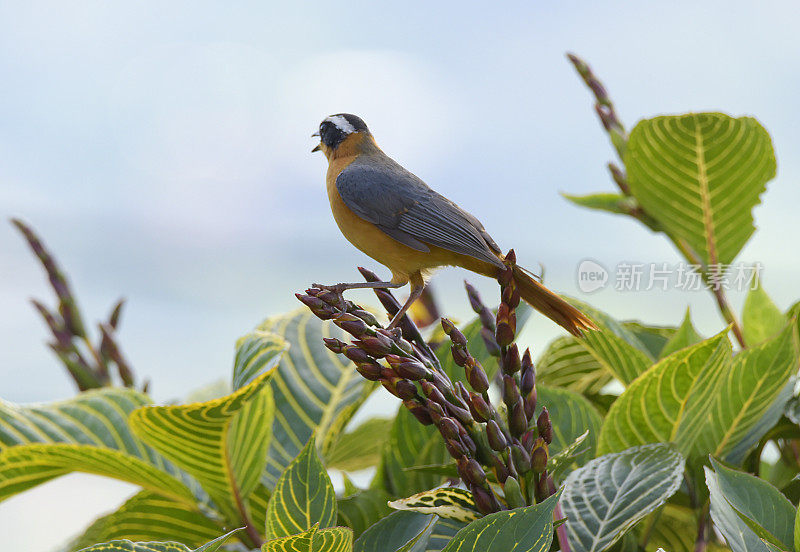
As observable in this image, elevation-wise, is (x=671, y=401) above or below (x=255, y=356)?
below

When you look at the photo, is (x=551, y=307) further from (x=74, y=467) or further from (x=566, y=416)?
(x=74, y=467)

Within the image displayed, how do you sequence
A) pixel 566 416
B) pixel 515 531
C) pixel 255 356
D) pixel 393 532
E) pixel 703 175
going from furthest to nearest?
1. pixel 703 175
2. pixel 566 416
3. pixel 255 356
4. pixel 393 532
5. pixel 515 531

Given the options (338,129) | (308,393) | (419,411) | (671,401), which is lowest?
(671,401)

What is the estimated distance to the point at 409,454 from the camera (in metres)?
0.98

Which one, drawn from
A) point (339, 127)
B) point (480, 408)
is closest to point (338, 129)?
point (339, 127)

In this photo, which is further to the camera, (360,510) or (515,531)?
(360,510)

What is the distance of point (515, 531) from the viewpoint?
1.95ft

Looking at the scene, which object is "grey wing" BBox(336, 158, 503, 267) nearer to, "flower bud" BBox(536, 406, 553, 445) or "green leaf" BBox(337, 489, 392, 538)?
"flower bud" BBox(536, 406, 553, 445)

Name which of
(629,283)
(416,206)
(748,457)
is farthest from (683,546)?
(416,206)

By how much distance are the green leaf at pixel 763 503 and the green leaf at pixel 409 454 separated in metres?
0.35

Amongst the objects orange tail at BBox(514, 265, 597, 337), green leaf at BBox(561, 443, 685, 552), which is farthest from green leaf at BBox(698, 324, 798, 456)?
orange tail at BBox(514, 265, 597, 337)

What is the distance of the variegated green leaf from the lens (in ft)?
2.20

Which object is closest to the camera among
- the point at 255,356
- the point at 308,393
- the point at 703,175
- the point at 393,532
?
the point at 393,532

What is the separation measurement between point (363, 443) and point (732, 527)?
0.77 meters
